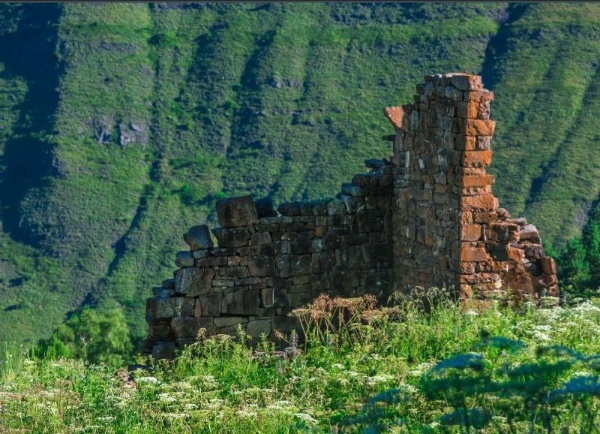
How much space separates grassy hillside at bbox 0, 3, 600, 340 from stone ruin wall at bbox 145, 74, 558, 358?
3691 cm

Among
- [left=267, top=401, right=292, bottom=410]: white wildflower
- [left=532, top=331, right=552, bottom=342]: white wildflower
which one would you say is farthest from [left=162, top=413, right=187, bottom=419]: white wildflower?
[left=532, top=331, right=552, bottom=342]: white wildflower

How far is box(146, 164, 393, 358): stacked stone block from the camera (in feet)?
40.0

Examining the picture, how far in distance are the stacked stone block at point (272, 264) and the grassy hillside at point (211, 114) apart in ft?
Result: 121

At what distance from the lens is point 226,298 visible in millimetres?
12289

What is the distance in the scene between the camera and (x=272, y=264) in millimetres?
12430

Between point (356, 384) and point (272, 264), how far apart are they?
141 inches

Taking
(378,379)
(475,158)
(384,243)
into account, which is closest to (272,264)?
(384,243)

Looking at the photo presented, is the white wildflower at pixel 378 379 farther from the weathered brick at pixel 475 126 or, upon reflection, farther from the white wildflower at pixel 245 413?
the weathered brick at pixel 475 126

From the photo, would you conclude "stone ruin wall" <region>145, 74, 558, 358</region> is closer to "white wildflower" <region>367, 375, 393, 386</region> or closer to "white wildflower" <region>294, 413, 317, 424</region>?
"white wildflower" <region>367, 375, 393, 386</region>

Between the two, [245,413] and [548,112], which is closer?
[245,413]

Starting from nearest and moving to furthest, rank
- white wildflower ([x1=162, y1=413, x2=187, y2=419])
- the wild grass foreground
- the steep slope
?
the wild grass foreground, white wildflower ([x1=162, y1=413, x2=187, y2=419]), the steep slope

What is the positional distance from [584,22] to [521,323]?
63.9 metres

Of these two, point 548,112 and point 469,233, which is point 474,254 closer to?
point 469,233

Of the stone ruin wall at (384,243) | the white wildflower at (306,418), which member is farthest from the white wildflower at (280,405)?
the stone ruin wall at (384,243)
